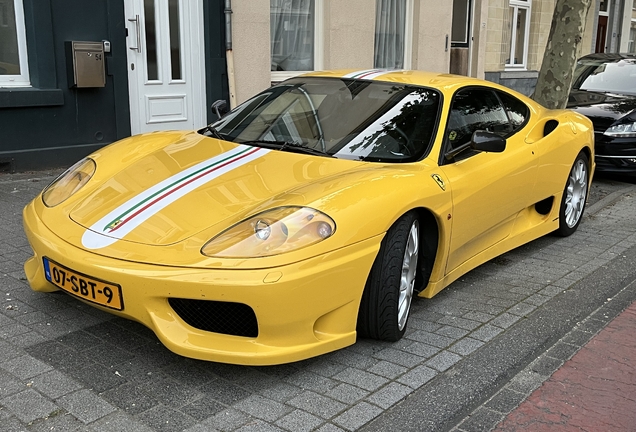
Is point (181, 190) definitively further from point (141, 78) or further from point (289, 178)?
point (141, 78)

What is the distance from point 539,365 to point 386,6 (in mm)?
9021

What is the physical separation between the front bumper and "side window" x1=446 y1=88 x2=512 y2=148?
4.47 ft

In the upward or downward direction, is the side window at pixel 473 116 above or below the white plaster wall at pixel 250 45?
below

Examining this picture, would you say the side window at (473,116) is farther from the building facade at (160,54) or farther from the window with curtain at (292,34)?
the window with curtain at (292,34)

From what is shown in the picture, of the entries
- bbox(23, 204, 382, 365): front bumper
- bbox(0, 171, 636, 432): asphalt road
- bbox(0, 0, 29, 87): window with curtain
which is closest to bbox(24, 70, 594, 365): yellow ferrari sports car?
bbox(23, 204, 382, 365): front bumper

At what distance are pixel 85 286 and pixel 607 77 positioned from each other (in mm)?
8605

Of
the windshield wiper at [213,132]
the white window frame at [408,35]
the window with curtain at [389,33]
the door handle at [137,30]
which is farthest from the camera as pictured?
the white window frame at [408,35]

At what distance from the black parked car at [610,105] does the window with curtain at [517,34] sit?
4.97 m

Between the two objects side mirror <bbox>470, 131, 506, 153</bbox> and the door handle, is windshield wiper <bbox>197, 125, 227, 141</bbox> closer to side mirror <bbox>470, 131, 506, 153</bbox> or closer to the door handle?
side mirror <bbox>470, 131, 506, 153</bbox>

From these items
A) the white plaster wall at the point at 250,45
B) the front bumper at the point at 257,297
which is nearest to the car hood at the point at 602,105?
the white plaster wall at the point at 250,45

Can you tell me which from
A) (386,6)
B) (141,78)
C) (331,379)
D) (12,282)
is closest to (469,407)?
(331,379)

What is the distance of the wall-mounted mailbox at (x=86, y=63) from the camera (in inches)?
280

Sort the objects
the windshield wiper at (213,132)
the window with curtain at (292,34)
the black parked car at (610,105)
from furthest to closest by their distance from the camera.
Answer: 1. the window with curtain at (292,34)
2. the black parked car at (610,105)
3. the windshield wiper at (213,132)

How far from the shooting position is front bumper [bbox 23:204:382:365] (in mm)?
2734
